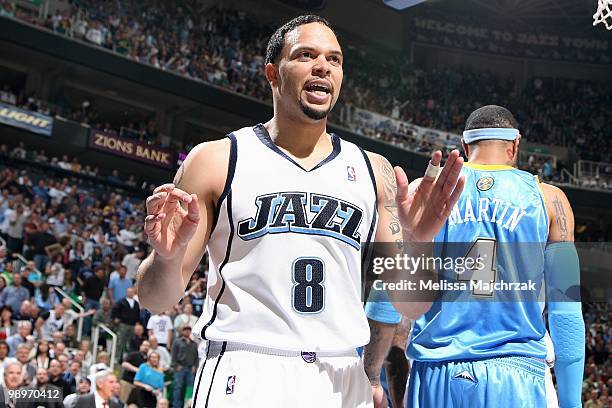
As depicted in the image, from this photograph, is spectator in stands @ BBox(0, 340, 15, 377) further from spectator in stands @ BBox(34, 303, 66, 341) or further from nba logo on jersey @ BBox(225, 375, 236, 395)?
nba logo on jersey @ BBox(225, 375, 236, 395)

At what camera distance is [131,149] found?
75.0 feet

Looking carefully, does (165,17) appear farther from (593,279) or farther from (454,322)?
(454,322)

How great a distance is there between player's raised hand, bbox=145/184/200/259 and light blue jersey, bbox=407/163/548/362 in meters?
1.34

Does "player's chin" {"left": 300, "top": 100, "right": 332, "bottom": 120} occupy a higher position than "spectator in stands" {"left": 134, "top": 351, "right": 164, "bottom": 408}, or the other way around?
"player's chin" {"left": 300, "top": 100, "right": 332, "bottom": 120}

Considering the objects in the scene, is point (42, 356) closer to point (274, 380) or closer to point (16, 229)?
point (16, 229)

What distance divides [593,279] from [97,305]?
14.8 metres

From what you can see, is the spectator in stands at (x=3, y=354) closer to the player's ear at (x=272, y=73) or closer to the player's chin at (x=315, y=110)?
the player's ear at (x=272, y=73)

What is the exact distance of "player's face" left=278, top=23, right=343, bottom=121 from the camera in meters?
2.92

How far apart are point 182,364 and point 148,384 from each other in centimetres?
78

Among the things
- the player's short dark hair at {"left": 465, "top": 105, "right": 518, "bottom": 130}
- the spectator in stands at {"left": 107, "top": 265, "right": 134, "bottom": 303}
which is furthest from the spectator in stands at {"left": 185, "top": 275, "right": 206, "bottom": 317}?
the player's short dark hair at {"left": 465, "top": 105, "right": 518, "bottom": 130}

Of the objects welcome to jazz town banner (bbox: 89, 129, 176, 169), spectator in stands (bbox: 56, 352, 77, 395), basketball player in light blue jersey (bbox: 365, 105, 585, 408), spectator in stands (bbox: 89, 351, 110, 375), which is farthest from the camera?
welcome to jazz town banner (bbox: 89, 129, 176, 169)

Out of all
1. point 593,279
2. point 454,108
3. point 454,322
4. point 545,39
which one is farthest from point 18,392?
point 545,39

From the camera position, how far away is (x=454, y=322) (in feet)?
11.3

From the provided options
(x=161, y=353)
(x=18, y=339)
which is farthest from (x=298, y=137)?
(x=161, y=353)
